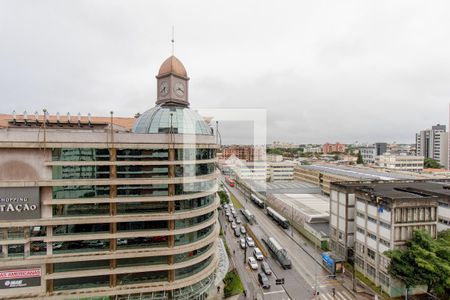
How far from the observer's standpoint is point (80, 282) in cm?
2886

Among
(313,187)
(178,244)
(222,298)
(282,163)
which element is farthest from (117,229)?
(282,163)

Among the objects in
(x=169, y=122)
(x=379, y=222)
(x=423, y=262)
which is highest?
(x=169, y=122)

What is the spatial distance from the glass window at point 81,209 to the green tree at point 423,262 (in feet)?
118

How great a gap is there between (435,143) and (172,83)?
19116cm

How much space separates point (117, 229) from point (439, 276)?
3777 centimetres

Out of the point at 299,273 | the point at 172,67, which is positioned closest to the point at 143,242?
the point at 172,67

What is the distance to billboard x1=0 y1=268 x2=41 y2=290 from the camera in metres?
27.0

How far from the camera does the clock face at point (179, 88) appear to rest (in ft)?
126

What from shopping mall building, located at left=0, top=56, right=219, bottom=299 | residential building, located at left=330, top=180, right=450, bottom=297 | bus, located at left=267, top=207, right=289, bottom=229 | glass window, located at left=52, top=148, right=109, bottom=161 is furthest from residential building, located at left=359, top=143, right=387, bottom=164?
glass window, located at left=52, top=148, right=109, bottom=161

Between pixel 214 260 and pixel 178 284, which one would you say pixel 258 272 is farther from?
pixel 178 284

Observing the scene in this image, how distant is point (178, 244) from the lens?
100 ft

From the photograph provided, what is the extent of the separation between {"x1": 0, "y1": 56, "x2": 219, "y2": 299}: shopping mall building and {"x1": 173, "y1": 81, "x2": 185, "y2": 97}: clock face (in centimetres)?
1059

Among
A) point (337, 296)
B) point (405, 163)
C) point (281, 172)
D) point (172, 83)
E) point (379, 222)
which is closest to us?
point (337, 296)

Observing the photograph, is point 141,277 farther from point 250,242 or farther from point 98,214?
point 250,242
